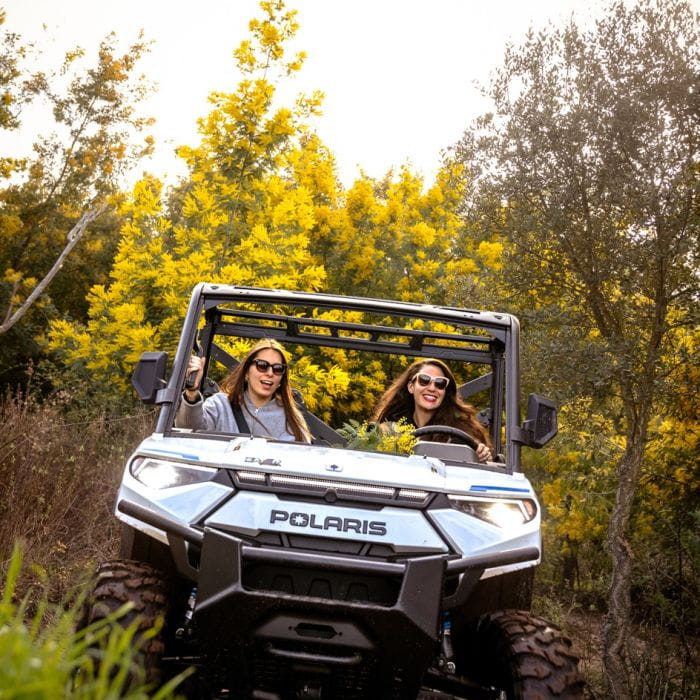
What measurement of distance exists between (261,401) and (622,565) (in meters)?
4.51

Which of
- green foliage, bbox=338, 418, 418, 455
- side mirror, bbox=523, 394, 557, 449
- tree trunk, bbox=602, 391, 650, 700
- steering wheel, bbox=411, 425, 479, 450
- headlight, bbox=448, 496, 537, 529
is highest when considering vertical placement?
side mirror, bbox=523, 394, 557, 449

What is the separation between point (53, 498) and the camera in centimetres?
696

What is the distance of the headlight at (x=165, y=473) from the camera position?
12.1 feet

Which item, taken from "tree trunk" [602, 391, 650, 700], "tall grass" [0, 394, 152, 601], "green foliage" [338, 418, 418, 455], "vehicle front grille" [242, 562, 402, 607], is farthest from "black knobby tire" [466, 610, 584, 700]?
Result: "tree trunk" [602, 391, 650, 700]

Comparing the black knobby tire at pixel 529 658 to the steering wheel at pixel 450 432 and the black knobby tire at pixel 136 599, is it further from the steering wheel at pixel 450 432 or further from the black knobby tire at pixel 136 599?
the black knobby tire at pixel 136 599

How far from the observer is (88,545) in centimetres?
719

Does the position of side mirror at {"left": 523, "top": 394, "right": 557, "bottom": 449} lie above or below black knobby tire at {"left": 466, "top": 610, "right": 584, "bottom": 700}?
above

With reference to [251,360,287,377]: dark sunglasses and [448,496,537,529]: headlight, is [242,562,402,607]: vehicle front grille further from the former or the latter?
[251,360,287,377]: dark sunglasses

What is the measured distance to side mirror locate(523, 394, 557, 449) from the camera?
14.0 feet

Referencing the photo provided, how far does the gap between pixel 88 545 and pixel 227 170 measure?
669cm

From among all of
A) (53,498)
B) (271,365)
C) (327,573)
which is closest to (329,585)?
(327,573)

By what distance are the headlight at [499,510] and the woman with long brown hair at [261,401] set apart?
5.70 feet

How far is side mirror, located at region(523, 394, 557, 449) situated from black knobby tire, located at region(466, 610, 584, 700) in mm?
808

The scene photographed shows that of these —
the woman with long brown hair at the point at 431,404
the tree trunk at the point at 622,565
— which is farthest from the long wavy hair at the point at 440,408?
the tree trunk at the point at 622,565
